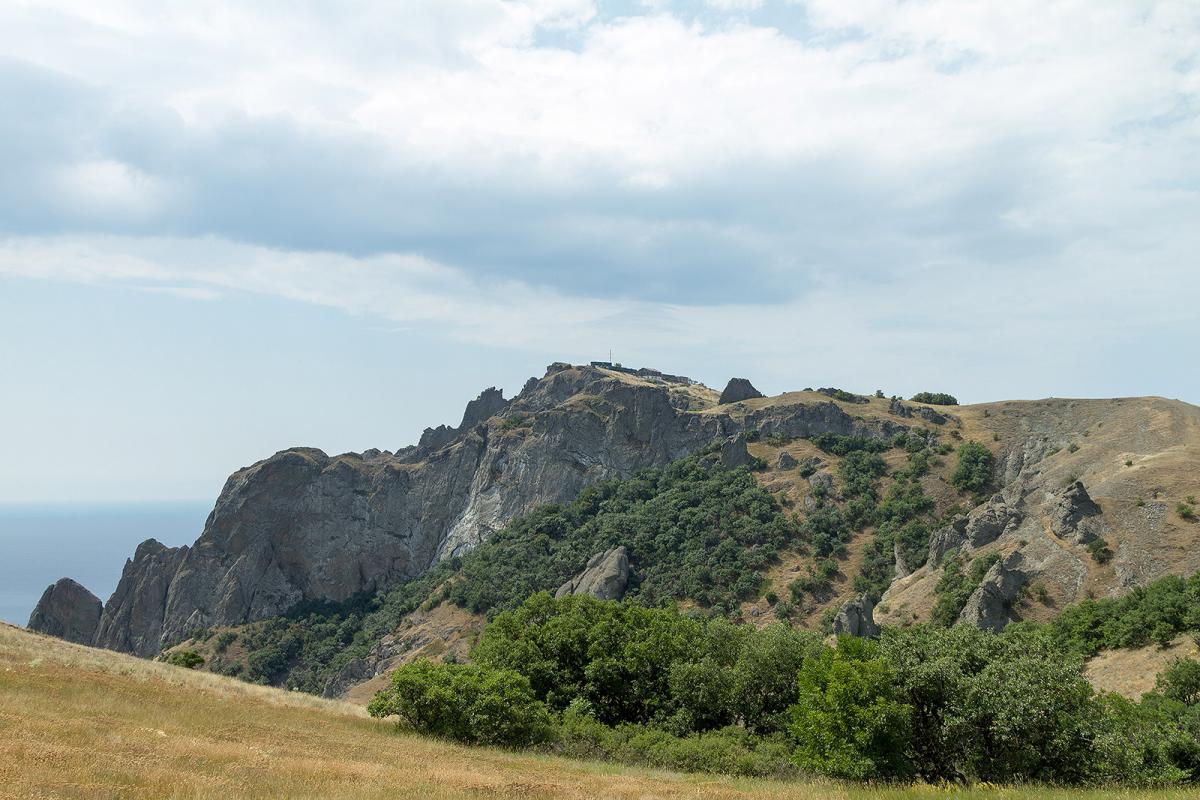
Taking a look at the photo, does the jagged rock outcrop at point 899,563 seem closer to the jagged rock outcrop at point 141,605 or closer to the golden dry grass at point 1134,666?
the golden dry grass at point 1134,666

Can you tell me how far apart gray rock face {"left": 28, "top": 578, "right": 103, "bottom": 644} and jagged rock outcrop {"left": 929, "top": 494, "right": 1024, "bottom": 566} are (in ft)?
456

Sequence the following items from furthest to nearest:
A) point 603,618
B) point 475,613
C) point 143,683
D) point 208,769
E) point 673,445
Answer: point 673,445 → point 475,613 → point 603,618 → point 143,683 → point 208,769

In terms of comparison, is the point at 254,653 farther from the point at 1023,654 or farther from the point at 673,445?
the point at 1023,654

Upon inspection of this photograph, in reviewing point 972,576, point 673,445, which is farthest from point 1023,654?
point 673,445

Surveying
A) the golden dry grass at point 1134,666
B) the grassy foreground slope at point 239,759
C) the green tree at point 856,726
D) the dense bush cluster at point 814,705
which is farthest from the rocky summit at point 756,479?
the grassy foreground slope at point 239,759

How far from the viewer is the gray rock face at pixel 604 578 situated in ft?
319

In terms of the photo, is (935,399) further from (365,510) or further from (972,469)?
(365,510)

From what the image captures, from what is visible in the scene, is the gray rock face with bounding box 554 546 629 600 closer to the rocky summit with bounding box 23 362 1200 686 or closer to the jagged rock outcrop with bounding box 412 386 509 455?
the rocky summit with bounding box 23 362 1200 686

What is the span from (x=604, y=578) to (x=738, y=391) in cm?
6967

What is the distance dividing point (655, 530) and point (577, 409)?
4210 centimetres

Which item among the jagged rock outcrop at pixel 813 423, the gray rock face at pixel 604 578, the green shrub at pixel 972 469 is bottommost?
the gray rock face at pixel 604 578

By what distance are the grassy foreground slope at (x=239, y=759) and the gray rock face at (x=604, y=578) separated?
66975 millimetres

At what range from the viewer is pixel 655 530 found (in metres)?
112

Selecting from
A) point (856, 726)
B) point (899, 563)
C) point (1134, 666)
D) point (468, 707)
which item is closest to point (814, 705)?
point (856, 726)
